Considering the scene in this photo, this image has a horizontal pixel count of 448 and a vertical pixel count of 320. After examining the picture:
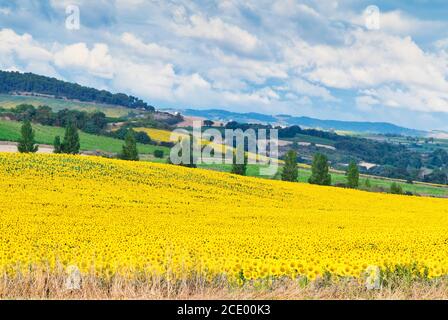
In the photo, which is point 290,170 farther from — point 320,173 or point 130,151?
point 130,151

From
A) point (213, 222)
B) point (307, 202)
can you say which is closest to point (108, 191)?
point (213, 222)

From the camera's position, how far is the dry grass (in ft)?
29.1

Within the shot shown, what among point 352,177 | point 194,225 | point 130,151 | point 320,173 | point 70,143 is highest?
point 70,143

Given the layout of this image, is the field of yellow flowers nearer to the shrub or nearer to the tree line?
the tree line

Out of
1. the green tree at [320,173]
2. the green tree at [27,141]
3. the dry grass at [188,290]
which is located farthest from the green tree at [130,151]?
the dry grass at [188,290]

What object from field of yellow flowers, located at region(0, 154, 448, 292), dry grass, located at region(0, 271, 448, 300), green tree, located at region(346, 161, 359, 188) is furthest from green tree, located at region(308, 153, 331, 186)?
dry grass, located at region(0, 271, 448, 300)

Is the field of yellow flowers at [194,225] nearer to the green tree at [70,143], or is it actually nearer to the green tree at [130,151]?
the green tree at [130,151]

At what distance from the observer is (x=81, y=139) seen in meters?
130

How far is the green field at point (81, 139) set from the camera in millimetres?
118750

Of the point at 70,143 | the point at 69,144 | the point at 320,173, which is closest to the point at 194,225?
the point at 320,173

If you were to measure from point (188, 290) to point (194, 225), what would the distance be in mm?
13986
